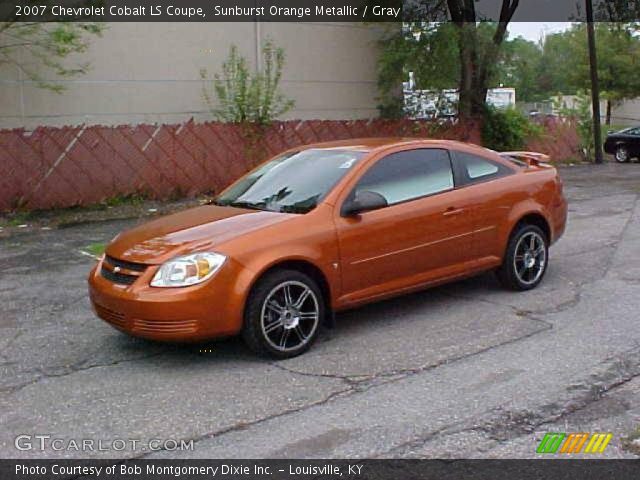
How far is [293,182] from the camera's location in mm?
6918

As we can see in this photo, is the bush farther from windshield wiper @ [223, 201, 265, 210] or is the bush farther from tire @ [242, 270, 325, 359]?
tire @ [242, 270, 325, 359]

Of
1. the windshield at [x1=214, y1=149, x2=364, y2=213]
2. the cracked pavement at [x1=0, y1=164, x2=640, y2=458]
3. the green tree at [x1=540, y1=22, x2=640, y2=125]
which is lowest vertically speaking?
the cracked pavement at [x1=0, y1=164, x2=640, y2=458]

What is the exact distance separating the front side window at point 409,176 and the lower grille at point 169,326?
1.77 metres

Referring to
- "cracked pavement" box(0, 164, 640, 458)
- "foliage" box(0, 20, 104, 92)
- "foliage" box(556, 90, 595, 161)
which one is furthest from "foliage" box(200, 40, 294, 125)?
"foliage" box(556, 90, 595, 161)

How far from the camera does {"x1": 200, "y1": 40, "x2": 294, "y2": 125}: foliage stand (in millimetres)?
17359

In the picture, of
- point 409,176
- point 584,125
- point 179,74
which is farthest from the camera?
point 584,125

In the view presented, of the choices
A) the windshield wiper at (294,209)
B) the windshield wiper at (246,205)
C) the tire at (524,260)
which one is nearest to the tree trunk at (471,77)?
the tire at (524,260)

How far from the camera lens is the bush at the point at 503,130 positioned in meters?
23.8

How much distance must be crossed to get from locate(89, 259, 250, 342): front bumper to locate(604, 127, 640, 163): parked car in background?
78.6 feet

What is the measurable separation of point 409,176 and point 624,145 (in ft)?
73.2

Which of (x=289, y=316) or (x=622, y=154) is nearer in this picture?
(x=289, y=316)

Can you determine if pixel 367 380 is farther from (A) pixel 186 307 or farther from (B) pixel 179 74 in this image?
(B) pixel 179 74

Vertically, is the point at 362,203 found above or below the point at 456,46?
below

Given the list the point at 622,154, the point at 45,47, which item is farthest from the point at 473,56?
the point at 45,47
